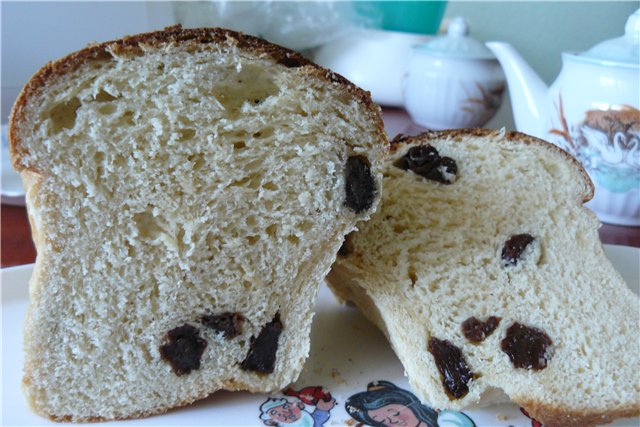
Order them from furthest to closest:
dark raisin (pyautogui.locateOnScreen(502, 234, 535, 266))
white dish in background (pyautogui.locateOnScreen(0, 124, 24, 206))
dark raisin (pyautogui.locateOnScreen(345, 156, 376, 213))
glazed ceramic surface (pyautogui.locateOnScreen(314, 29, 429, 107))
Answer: glazed ceramic surface (pyautogui.locateOnScreen(314, 29, 429, 107))
white dish in background (pyautogui.locateOnScreen(0, 124, 24, 206))
dark raisin (pyautogui.locateOnScreen(502, 234, 535, 266))
dark raisin (pyautogui.locateOnScreen(345, 156, 376, 213))

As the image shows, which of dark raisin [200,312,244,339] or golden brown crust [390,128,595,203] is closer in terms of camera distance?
dark raisin [200,312,244,339]

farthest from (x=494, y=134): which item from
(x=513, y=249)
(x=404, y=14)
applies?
(x=404, y=14)

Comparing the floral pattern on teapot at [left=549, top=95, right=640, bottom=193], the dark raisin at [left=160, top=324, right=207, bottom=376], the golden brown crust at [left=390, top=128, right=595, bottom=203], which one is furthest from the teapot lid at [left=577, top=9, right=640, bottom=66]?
the dark raisin at [left=160, top=324, right=207, bottom=376]

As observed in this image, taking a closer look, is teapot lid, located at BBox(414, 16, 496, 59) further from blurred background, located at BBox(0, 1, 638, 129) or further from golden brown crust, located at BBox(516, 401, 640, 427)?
golden brown crust, located at BBox(516, 401, 640, 427)

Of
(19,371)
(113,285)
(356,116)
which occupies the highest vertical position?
(356,116)

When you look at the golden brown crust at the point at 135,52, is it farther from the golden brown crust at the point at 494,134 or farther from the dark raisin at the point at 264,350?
the dark raisin at the point at 264,350

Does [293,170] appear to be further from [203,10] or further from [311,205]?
[203,10]

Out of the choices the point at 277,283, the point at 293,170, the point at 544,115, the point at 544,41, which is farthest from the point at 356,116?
the point at 544,41

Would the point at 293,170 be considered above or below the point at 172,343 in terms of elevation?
above
